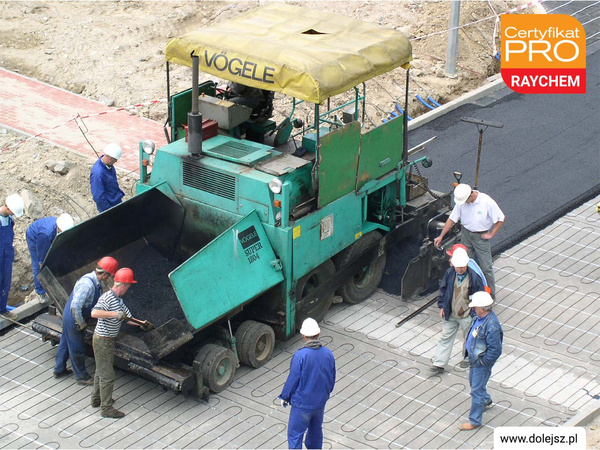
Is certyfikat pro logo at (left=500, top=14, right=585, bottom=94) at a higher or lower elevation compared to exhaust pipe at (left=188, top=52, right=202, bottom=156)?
lower

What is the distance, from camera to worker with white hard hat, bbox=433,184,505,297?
1012 centimetres

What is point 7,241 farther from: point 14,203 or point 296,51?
point 296,51

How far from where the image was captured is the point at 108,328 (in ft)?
28.4

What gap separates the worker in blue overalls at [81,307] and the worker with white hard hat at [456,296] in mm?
3101

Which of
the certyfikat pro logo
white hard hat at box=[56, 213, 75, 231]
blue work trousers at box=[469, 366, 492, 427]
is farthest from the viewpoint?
the certyfikat pro logo

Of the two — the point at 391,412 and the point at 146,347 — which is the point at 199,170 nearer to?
the point at 146,347

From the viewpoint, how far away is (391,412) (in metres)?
8.96

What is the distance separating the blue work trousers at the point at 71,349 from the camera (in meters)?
8.91

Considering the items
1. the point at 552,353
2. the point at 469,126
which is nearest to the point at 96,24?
the point at 469,126

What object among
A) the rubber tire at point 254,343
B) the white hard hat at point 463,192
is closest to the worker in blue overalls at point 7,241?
the rubber tire at point 254,343

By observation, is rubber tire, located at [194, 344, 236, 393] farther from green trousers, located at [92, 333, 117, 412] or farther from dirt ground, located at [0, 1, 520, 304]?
dirt ground, located at [0, 1, 520, 304]

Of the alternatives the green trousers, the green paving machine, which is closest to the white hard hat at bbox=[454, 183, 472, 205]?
the green paving machine

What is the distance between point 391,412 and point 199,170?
9.98 feet

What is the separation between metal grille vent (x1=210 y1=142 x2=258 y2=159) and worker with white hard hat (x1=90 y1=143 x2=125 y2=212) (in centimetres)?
143
